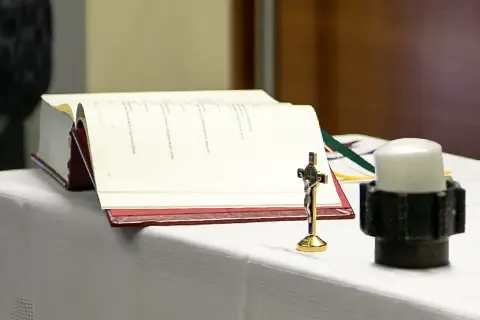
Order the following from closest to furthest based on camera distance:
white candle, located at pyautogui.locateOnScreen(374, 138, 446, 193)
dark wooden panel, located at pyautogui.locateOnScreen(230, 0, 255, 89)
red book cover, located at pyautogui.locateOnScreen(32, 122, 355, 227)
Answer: white candle, located at pyautogui.locateOnScreen(374, 138, 446, 193) < red book cover, located at pyautogui.locateOnScreen(32, 122, 355, 227) < dark wooden panel, located at pyautogui.locateOnScreen(230, 0, 255, 89)

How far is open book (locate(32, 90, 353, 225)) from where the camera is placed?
2.15ft

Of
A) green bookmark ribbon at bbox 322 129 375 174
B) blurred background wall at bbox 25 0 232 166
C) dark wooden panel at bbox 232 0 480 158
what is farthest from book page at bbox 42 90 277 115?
dark wooden panel at bbox 232 0 480 158

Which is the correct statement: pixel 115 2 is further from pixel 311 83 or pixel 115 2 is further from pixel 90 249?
pixel 90 249

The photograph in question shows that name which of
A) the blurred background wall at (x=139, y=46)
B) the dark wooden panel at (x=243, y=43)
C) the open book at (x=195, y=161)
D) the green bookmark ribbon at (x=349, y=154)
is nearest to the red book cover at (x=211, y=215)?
the open book at (x=195, y=161)

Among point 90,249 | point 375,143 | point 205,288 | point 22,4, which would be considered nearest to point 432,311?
point 205,288

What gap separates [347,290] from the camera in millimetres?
472

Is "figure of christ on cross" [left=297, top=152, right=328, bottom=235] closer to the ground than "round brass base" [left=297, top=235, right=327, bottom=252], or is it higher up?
higher up

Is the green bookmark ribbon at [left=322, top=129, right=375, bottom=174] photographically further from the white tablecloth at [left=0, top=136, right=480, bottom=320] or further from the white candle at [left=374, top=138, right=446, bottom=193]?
the white candle at [left=374, top=138, right=446, bottom=193]

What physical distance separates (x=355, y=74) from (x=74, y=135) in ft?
3.65

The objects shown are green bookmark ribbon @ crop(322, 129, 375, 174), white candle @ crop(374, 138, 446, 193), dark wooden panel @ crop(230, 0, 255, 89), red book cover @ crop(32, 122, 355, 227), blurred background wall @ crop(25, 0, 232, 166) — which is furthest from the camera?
dark wooden panel @ crop(230, 0, 255, 89)

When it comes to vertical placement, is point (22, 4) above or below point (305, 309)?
above

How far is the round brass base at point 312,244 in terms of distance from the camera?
54 centimetres

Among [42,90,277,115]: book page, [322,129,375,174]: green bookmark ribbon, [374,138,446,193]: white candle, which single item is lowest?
[322,129,375,174]: green bookmark ribbon

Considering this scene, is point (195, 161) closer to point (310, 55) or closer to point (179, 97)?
point (179, 97)
